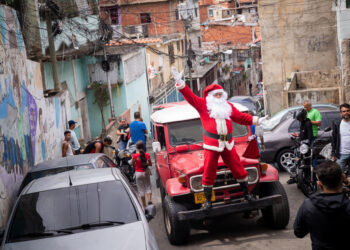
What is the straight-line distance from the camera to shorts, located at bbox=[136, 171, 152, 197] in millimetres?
10527

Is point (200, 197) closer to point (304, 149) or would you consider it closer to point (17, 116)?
point (304, 149)

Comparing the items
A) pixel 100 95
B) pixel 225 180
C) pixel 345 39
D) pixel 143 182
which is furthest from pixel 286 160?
pixel 100 95

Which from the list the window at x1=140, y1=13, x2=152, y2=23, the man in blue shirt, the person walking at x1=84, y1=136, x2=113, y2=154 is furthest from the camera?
the window at x1=140, y1=13, x2=152, y2=23

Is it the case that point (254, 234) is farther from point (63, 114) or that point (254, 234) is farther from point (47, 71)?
point (47, 71)

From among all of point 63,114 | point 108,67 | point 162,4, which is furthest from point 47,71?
point 162,4

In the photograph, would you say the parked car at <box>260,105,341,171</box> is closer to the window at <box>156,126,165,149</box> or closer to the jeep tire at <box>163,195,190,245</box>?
the window at <box>156,126,165,149</box>

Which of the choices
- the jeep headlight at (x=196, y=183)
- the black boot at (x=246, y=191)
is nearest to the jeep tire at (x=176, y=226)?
the jeep headlight at (x=196, y=183)

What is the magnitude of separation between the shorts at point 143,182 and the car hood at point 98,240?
445 centimetres

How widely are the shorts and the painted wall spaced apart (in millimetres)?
2338

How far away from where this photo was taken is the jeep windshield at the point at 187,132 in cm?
941

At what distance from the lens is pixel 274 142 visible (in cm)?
1329

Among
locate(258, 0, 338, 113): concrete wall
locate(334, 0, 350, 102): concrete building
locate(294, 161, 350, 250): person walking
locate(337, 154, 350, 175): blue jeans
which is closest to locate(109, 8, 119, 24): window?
Answer: locate(258, 0, 338, 113): concrete wall

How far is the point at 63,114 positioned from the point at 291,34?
16793 millimetres

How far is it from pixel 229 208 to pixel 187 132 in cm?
199
